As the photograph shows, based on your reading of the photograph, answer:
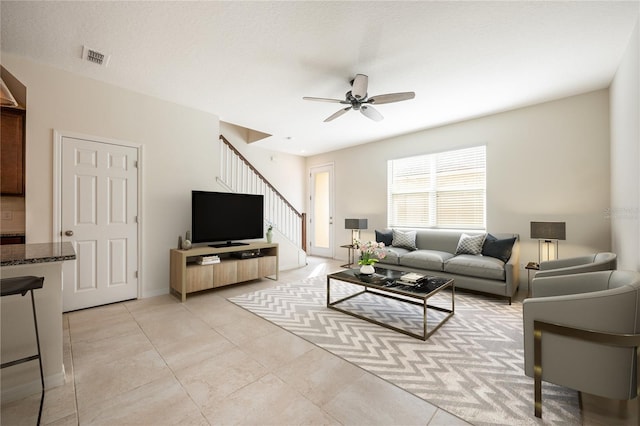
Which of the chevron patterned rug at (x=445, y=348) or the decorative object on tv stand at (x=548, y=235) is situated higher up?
the decorative object on tv stand at (x=548, y=235)

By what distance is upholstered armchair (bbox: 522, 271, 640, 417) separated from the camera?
4.74 ft

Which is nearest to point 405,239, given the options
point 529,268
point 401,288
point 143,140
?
point 529,268

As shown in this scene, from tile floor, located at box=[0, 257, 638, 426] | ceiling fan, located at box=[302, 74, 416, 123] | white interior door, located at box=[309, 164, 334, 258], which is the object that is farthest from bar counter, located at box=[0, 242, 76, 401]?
white interior door, located at box=[309, 164, 334, 258]

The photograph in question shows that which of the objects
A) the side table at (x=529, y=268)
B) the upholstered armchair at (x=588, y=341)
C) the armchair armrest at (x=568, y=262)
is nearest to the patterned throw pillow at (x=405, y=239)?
the side table at (x=529, y=268)

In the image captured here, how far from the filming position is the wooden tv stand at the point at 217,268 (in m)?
3.72

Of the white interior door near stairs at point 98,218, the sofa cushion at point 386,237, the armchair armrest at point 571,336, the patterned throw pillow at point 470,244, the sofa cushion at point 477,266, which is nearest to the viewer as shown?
the armchair armrest at point 571,336

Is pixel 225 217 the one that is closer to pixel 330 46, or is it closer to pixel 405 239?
pixel 330 46

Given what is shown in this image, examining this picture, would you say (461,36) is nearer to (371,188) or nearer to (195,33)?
(195,33)

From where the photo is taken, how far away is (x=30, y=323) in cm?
183

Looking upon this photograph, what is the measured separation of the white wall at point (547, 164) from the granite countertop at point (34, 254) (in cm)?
552

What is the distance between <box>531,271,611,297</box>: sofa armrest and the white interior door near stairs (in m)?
4.69

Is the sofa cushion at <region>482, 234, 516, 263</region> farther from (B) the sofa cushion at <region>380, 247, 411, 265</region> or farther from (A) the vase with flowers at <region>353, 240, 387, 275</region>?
(A) the vase with flowers at <region>353, 240, 387, 275</region>

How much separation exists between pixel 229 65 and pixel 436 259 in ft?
13.0

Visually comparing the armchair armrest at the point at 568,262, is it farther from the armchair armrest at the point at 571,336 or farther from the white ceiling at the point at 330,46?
the white ceiling at the point at 330,46
